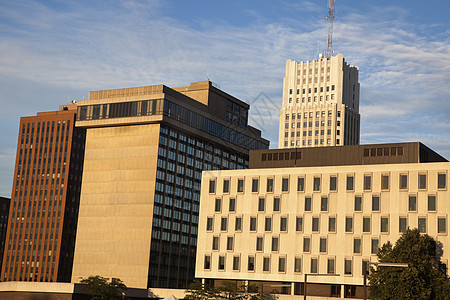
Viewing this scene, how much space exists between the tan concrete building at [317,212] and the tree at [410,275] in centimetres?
773

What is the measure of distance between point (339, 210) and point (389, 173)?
9794 millimetres

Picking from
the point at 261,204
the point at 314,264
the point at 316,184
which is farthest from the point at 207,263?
the point at 316,184

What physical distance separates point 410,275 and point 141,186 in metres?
72.5

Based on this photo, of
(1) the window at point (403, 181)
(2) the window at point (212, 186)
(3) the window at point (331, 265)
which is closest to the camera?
(1) the window at point (403, 181)

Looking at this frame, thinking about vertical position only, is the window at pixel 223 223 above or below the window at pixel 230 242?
above

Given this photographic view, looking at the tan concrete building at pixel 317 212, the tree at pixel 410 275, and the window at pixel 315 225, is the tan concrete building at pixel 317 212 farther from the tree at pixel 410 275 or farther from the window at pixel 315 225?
the tree at pixel 410 275

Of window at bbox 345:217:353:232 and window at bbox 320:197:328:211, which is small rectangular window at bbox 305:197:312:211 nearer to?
window at bbox 320:197:328:211

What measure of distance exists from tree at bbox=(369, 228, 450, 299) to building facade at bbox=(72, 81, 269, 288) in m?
62.9

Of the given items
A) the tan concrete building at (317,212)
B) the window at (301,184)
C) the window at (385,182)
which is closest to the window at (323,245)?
the tan concrete building at (317,212)

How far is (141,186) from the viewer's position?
147 m

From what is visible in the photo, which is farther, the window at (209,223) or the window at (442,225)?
the window at (209,223)

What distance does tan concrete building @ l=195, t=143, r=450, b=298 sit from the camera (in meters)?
103

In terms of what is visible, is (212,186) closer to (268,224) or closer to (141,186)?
(268,224)

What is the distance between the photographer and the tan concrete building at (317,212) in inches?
4067
